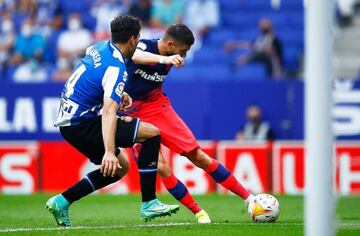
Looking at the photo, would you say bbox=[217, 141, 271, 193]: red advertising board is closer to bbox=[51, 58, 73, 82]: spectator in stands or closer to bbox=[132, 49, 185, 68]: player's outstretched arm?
bbox=[51, 58, 73, 82]: spectator in stands

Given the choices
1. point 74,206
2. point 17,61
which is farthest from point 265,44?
point 74,206

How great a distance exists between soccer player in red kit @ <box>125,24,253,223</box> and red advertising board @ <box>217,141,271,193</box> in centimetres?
626

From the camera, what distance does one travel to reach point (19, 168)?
55.4 feet

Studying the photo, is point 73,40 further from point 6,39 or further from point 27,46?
point 6,39

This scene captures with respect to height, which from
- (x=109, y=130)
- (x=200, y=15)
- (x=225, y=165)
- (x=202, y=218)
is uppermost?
(x=200, y=15)

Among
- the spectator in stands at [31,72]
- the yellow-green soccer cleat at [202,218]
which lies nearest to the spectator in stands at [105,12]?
the spectator in stands at [31,72]

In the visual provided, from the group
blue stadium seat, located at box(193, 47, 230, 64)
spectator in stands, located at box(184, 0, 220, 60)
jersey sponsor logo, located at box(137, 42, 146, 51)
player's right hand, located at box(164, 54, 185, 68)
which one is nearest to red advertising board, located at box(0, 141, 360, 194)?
blue stadium seat, located at box(193, 47, 230, 64)

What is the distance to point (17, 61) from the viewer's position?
1989cm

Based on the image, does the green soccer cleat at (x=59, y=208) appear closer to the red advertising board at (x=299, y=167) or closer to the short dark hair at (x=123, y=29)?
the short dark hair at (x=123, y=29)

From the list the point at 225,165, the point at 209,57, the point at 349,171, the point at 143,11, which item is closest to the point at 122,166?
the point at 225,165

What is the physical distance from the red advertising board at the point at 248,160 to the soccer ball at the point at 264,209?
21.6 feet

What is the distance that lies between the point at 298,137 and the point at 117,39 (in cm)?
903

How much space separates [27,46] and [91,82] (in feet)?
38.1

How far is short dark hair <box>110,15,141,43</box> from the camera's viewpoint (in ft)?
29.2
